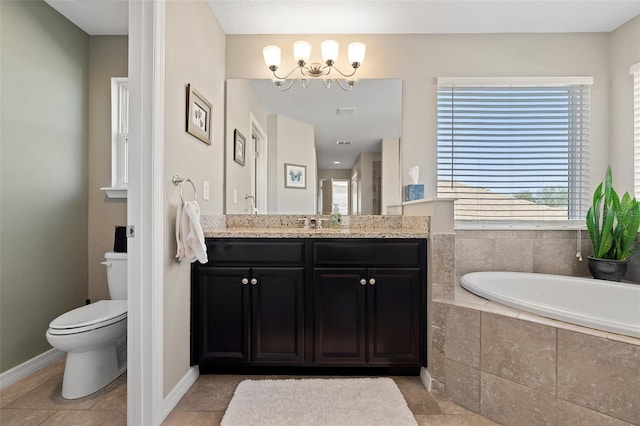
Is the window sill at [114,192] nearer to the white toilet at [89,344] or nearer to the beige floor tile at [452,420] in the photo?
the white toilet at [89,344]

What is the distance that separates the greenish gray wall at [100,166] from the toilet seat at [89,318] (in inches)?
22.7

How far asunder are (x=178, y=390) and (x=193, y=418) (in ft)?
0.68

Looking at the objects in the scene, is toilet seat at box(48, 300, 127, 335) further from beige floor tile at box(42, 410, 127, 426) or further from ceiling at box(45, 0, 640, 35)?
ceiling at box(45, 0, 640, 35)

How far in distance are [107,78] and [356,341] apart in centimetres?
278

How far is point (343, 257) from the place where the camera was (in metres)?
1.85

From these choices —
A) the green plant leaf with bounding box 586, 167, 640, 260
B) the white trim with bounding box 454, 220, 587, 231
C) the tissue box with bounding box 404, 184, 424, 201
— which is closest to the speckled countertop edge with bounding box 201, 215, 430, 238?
the tissue box with bounding box 404, 184, 424, 201

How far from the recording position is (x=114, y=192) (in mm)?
2330

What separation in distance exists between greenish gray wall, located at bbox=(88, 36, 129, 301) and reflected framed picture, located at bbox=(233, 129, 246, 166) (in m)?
0.98

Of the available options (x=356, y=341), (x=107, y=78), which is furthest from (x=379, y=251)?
(x=107, y=78)

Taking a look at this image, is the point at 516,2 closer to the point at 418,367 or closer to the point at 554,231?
the point at 554,231

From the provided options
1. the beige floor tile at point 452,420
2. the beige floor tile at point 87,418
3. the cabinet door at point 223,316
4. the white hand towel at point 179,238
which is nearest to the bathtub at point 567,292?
the beige floor tile at point 452,420

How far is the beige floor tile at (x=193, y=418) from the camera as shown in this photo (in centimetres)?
149

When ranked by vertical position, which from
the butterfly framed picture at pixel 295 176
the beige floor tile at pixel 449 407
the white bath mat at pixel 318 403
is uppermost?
the butterfly framed picture at pixel 295 176

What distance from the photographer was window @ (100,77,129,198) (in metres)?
2.36
